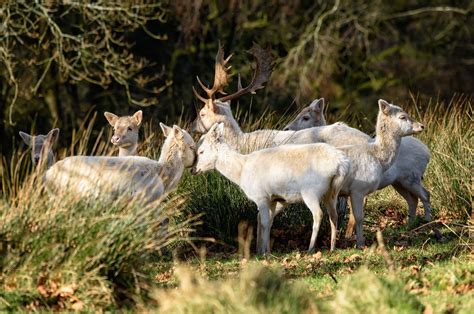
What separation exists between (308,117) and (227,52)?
1034 centimetres

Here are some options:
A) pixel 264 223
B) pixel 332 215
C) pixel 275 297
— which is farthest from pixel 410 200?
pixel 275 297

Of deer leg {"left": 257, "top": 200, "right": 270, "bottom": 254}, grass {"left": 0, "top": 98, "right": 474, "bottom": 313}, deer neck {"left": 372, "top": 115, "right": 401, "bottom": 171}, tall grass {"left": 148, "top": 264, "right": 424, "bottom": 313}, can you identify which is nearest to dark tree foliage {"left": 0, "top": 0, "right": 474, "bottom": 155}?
deer neck {"left": 372, "top": 115, "right": 401, "bottom": 171}

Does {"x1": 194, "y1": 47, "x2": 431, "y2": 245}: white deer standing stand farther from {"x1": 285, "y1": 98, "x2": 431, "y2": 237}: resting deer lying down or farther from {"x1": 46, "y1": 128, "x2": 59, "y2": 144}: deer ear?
{"x1": 46, "y1": 128, "x2": 59, "y2": 144}: deer ear

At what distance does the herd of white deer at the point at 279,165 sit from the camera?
32.0 feet

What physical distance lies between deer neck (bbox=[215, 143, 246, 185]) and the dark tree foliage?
336 inches

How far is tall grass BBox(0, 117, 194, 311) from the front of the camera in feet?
24.7

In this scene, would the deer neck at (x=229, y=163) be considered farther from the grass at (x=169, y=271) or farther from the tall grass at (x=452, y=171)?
the tall grass at (x=452, y=171)

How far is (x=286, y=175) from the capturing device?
10.2 m

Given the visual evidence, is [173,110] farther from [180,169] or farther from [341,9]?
[180,169]

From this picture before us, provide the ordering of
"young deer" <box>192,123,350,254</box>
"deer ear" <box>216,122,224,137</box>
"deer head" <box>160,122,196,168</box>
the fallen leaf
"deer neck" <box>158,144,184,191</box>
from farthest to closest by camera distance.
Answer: "deer ear" <box>216,122,224,137</box>, "deer head" <box>160,122,196,168</box>, "deer neck" <box>158,144,184,191</box>, "young deer" <box>192,123,350,254</box>, the fallen leaf

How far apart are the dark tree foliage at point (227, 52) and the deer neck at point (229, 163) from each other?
8527mm

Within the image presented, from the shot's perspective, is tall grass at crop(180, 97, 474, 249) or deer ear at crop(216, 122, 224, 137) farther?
tall grass at crop(180, 97, 474, 249)

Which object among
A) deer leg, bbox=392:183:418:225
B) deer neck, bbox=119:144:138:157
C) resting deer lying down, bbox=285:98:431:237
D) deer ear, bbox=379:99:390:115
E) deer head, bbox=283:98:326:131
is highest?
deer ear, bbox=379:99:390:115

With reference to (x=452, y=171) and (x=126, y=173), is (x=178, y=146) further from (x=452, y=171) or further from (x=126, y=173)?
(x=452, y=171)
